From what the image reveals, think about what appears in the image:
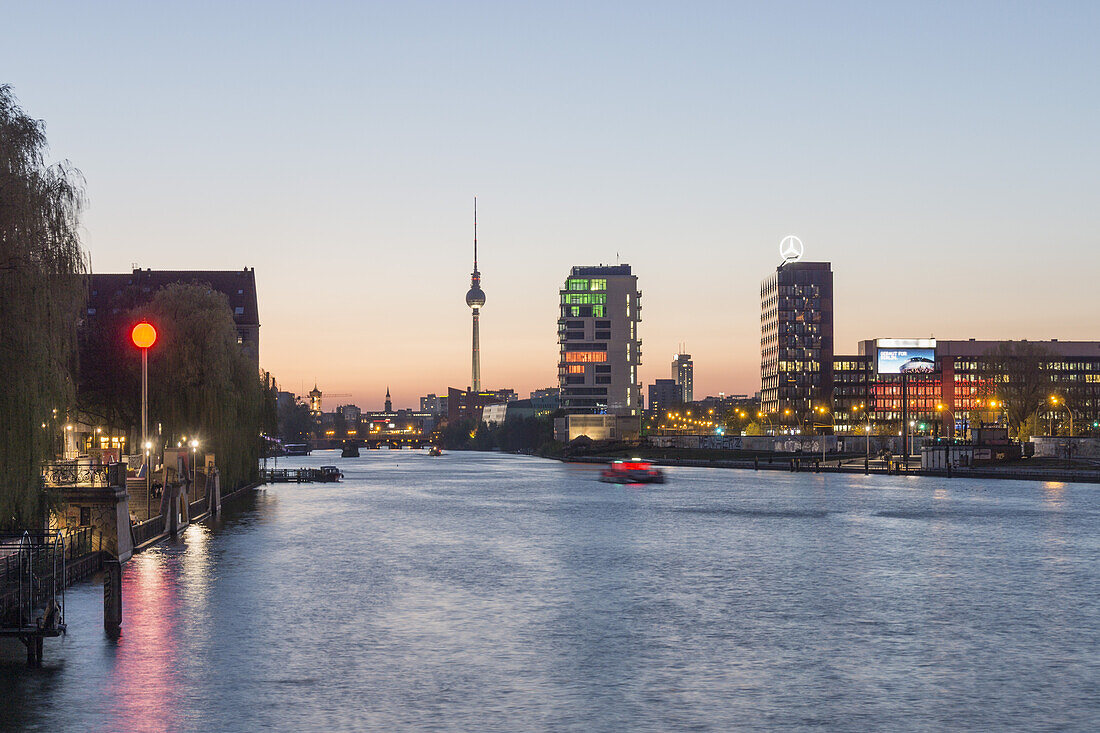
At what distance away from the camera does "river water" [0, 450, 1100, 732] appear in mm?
24969

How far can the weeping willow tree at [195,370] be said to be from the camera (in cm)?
7912

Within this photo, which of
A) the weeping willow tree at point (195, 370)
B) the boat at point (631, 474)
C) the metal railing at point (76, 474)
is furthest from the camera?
the boat at point (631, 474)

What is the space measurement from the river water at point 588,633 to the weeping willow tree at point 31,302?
533 cm

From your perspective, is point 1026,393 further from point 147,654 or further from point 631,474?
point 147,654

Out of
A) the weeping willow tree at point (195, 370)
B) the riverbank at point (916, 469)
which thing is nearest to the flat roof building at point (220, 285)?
the weeping willow tree at point (195, 370)

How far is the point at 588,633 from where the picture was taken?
113 ft

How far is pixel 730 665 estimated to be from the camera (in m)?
29.9

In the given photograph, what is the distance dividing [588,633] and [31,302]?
62.3 feet

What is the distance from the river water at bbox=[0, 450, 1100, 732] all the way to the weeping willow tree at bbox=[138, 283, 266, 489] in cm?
1298

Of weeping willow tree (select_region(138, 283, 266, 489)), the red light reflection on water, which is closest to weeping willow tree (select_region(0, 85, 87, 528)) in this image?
the red light reflection on water

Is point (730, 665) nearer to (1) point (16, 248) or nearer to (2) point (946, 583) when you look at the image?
(2) point (946, 583)

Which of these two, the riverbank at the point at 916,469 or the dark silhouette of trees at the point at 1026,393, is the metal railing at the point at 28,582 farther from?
the dark silhouette of trees at the point at 1026,393

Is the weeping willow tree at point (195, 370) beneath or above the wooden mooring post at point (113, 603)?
above

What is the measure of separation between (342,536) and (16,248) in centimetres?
3780
